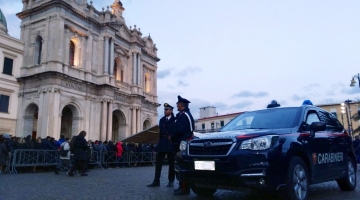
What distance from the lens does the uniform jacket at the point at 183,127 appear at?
276 inches

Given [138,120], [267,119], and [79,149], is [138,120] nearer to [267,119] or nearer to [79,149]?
[79,149]

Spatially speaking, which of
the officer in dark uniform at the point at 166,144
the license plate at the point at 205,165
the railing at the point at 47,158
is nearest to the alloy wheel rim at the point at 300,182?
the license plate at the point at 205,165

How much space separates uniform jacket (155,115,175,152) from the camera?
7379 mm

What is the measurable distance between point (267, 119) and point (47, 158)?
13.2 meters

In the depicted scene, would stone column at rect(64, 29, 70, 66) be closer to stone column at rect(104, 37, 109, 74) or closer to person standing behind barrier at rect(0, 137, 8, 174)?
stone column at rect(104, 37, 109, 74)

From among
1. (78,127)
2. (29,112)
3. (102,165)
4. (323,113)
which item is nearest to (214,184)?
(323,113)

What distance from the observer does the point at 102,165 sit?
1889 centimetres

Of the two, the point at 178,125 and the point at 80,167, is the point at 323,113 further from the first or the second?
the point at 80,167

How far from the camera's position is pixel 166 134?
24.7 ft

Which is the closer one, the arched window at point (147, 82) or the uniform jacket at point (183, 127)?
the uniform jacket at point (183, 127)

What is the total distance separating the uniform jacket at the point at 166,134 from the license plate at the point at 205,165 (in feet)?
6.96

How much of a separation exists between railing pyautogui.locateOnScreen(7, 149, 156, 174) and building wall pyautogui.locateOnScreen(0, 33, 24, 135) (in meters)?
11.8

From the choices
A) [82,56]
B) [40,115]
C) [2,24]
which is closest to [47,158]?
[40,115]

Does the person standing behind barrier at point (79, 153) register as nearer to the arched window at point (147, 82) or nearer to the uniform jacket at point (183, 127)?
the uniform jacket at point (183, 127)
